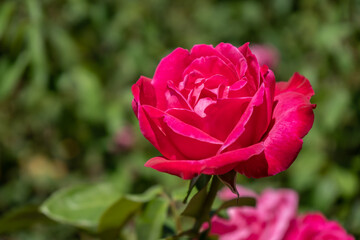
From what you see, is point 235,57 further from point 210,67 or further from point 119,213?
point 119,213

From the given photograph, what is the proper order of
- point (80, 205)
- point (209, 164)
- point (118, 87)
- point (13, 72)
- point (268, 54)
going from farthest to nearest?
point (268, 54) < point (118, 87) < point (13, 72) < point (80, 205) < point (209, 164)

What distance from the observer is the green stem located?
1.59 feet

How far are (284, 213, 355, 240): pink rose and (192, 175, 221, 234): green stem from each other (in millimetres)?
154

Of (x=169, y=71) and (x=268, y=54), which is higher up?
(x=169, y=71)

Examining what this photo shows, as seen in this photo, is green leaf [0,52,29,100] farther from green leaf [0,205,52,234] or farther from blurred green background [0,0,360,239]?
Result: green leaf [0,205,52,234]

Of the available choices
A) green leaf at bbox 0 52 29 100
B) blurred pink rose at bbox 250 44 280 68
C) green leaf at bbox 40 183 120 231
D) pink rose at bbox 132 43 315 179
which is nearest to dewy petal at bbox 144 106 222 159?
pink rose at bbox 132 43 315 179

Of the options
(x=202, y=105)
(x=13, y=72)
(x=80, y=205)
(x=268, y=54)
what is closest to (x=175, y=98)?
(x=202, y=105)

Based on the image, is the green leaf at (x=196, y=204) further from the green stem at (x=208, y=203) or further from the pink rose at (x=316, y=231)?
the pink rose at (x=316, y=231)

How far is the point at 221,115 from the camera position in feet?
1.46

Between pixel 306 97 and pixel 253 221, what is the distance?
25cm

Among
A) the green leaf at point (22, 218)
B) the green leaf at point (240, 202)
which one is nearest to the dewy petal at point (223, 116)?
the green leaf at point (240, 202)

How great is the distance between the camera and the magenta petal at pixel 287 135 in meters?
0.42

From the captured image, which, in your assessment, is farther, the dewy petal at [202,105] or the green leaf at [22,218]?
the green leaf at [22,218]

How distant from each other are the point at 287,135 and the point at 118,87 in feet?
4.74
